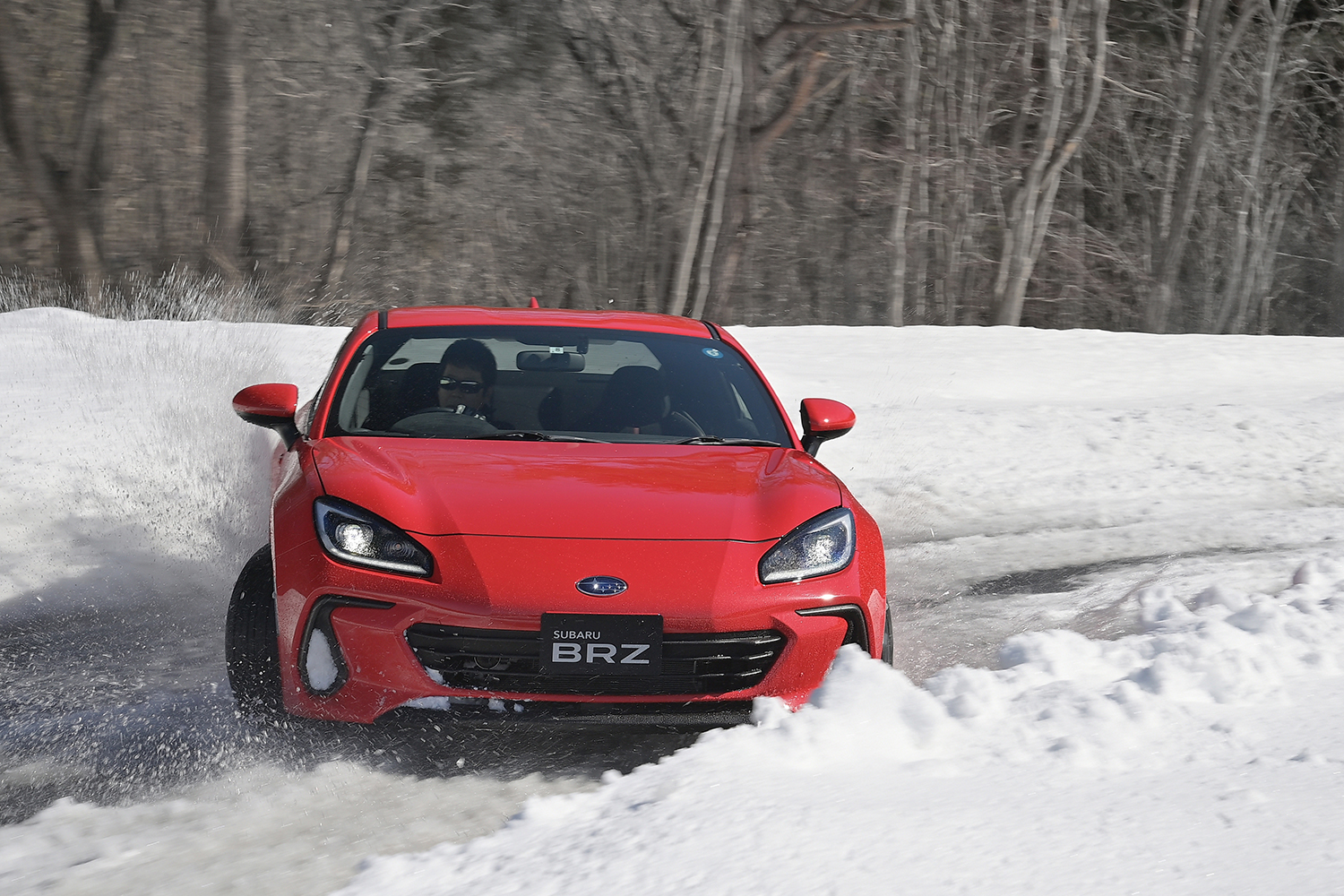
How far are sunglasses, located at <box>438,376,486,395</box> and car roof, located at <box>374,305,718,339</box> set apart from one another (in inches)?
16.9

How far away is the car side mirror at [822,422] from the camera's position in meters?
5.18

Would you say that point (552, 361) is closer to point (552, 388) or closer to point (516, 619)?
point (552, 388)

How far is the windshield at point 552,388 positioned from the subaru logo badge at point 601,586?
1097 millimetres

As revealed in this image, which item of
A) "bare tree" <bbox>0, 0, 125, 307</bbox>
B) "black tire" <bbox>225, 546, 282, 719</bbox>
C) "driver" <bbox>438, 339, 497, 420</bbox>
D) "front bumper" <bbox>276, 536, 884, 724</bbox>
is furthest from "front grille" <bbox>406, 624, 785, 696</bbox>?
"bare tree" <bbox>0, 0, 125, 307</bbox>

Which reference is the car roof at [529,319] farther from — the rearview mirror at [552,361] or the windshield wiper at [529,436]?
the windshield wiper at [529,436]

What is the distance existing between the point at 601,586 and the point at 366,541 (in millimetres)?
682

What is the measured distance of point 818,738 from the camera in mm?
3656

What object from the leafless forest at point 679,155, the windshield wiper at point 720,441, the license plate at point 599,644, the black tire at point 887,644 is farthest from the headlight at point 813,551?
the leafless forest at point 679,155

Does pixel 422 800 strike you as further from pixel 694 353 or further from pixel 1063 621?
pixel 1063 621

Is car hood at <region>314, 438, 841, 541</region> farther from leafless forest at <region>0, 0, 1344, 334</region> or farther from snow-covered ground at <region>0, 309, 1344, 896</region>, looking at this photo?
leafless forest at <region>0, 0, 1344, 334</region>

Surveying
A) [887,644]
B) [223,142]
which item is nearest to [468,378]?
[887,644]

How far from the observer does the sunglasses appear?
5047 mm

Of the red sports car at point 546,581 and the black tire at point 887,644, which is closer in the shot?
the red sports car at point 546,581

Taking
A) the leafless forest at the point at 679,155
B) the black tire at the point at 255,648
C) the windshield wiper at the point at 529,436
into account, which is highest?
the windshield wiper at the point at 529,436
